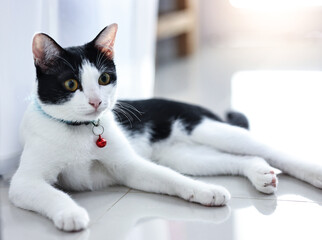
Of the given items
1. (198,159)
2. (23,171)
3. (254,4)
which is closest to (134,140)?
(198,159)

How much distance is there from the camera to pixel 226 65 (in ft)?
14.2

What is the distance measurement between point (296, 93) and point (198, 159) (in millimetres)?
1548

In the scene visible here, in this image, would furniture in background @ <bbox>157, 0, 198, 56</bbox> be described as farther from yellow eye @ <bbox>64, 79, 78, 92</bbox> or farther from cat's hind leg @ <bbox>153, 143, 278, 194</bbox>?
yellow eye @ <bbox>64, 79, 78, 92</bbox>

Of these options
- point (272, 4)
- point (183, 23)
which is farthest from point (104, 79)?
point (272, 4)

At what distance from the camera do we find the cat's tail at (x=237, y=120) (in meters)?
2.20

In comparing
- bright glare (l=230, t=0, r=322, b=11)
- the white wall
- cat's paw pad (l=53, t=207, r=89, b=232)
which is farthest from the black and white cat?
bright glare (l=230, t=0, r=322, b=11)

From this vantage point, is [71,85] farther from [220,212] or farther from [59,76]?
[220,212]

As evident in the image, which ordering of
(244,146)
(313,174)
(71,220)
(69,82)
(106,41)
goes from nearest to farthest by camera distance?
(71,220), (69,82), (106,41), (313,174), (244,146)

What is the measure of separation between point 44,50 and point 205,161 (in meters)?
0.87

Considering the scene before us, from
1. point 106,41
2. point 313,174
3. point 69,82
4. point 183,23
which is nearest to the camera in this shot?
point 69,82

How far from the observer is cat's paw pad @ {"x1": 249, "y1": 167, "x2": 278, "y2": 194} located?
5.55 ft

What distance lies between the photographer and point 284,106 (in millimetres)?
2961

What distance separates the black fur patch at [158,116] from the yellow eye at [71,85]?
20.2 inches

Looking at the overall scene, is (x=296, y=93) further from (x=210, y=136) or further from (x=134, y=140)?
(x=134, y=140)
